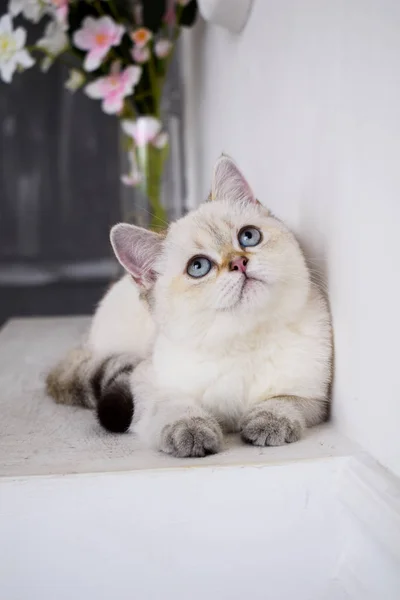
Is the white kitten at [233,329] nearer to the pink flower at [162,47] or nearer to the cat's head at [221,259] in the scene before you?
the cat's head at [221,259]

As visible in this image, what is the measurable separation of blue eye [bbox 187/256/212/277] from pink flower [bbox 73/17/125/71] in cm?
108

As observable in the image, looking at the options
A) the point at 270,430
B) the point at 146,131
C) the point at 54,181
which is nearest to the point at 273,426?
the point at 270,430

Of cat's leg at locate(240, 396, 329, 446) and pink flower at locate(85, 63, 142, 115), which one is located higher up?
pink flower at locate(85, 63, 142, 115)

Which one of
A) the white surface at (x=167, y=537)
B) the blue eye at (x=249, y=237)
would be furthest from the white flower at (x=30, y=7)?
the white surface at (x=167, y=537)

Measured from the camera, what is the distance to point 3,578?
35.1 inches

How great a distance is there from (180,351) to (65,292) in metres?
2.82

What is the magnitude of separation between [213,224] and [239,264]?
128mm

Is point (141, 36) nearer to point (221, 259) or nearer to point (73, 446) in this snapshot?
point (221, 259)

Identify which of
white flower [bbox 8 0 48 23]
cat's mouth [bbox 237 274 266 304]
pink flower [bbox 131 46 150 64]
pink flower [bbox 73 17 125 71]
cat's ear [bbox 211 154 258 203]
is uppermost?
white flower [bbox 8 0 48 23]

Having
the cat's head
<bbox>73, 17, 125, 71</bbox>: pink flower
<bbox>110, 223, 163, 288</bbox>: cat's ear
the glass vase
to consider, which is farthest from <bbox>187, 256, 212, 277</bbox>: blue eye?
the glass vase

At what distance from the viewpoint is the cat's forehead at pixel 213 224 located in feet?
3.82

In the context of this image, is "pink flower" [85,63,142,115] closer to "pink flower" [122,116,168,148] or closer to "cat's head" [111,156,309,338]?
"pink flower" [122,116,168,148]

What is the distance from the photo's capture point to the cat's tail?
1180mm

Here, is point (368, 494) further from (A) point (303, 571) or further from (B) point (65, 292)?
(B) point (65, 292)
